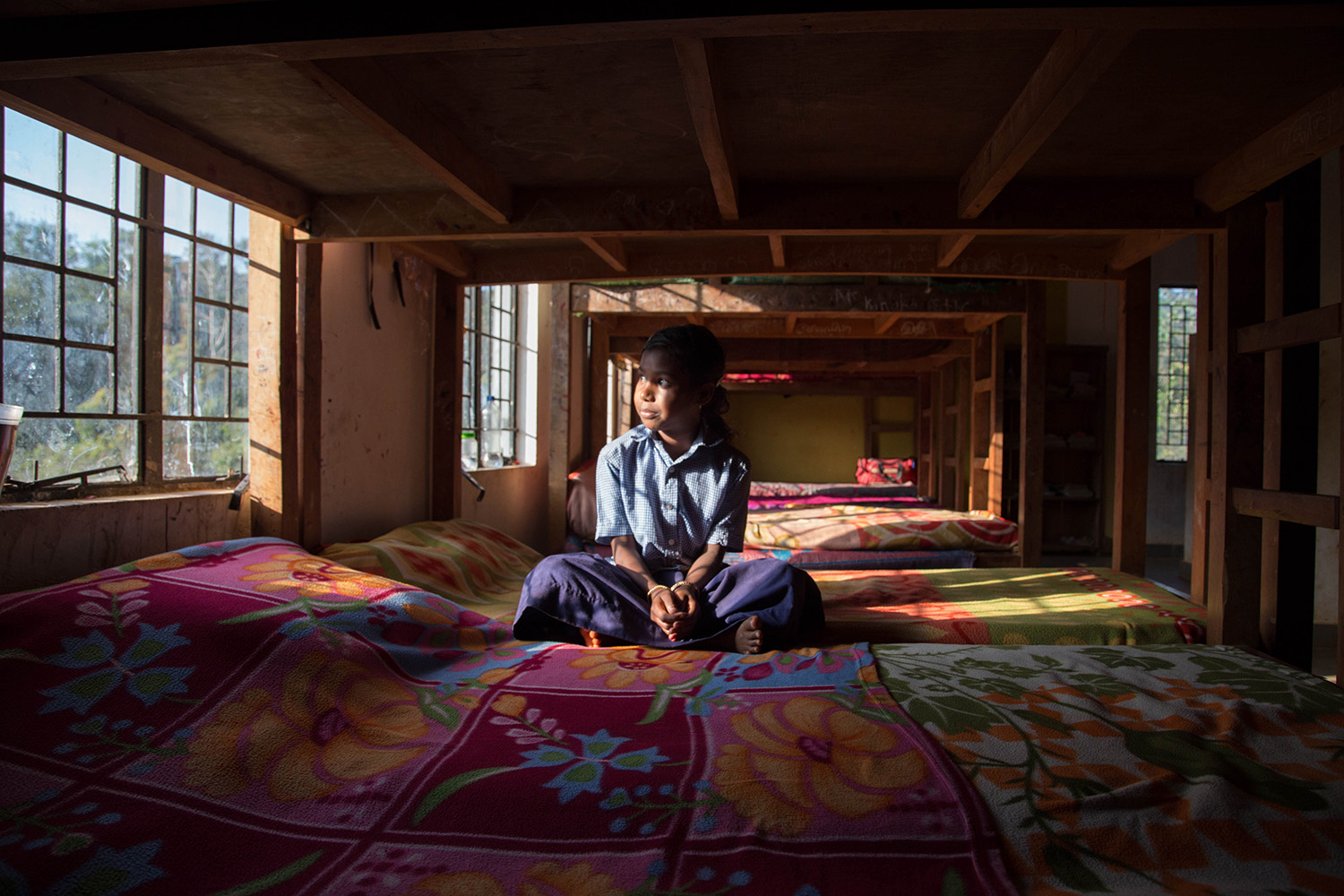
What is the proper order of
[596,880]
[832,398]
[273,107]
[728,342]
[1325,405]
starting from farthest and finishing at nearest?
1. [832,398]
2. [728,342]
3. [1325,405]
4. [273,107]
5. [596,880]

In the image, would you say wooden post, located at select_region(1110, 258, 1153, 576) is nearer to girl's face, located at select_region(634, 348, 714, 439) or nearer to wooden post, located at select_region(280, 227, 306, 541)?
girl's face, located at select_region(634, 348, 714, 439)

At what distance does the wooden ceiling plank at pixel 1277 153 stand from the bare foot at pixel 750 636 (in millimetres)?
2058

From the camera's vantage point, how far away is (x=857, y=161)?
8.38 ft

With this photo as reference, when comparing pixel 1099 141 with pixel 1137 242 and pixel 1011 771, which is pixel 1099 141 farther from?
pixel 1011 771

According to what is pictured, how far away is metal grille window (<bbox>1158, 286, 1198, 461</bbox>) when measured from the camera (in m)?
7.88

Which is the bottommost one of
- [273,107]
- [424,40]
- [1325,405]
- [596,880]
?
[596,880]

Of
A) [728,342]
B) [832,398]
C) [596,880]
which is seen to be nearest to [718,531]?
→ [596,880]

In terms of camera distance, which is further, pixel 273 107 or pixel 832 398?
pixel 832 398

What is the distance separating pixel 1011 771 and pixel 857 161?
1921 millimetres

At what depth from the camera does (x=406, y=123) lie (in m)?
2.07

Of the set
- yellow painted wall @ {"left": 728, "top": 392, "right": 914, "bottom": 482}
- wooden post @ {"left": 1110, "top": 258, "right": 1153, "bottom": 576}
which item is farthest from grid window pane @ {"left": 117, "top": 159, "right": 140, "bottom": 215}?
yellow painted wall @ {"left": 728, "top": 392, "right": 914, "bottom": 482}

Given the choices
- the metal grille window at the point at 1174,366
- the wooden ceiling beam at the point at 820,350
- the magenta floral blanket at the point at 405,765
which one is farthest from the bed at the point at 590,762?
the metal grille window at the point at 1174,366

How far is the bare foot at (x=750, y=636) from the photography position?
88.8 inches

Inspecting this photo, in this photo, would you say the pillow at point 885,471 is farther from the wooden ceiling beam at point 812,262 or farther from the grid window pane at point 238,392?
the grid window pane at point 238,392
